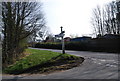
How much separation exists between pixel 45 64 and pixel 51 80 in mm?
5379

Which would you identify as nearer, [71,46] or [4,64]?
[4,64]

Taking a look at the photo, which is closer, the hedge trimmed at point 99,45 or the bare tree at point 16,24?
the bare tree at point 16,24

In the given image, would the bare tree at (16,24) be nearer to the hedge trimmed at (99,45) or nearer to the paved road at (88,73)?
the paved road at (88,73)

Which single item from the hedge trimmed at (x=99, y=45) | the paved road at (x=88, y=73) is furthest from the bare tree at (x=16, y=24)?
the hedge trimmed at (x=99, y=45)

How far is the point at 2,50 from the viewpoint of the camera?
631 inches

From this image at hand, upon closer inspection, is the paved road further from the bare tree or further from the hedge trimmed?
the hedge trimmed

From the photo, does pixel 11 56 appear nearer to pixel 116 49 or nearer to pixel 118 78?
pixel 118 78

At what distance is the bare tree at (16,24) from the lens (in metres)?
16.3

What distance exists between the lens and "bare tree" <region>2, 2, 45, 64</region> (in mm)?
16344

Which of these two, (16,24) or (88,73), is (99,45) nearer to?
(16,24)

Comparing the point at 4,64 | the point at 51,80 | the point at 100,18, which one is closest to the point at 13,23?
the point at 4,64

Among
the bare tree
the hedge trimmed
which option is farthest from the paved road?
the hedge trimmed

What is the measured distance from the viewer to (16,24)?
1762 centimetres

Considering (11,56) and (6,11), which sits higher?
(6,11)
